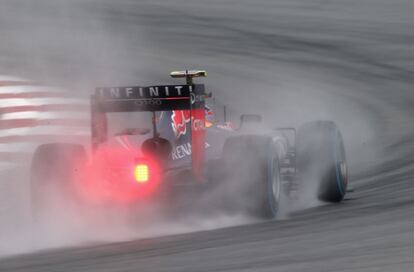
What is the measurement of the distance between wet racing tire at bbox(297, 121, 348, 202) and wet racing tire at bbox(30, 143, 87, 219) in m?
2.23

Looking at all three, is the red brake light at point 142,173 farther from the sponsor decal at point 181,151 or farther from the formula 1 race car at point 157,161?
the sponsor decal at point 181,151

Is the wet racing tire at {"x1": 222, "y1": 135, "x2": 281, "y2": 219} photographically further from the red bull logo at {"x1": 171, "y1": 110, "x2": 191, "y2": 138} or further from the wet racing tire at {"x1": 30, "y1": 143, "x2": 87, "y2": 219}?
the wet racing tire at {"x1": 30, "y1": 143, "x2": 87, "y2": 219}

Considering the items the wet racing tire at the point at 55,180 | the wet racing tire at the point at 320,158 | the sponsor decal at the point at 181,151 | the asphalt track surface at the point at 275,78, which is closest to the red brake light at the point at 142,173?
the sponsor decal at the point at 181,151

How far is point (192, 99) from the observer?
331 inches

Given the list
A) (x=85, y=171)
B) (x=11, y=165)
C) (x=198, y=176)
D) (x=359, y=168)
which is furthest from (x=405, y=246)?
(x=11, y=165)

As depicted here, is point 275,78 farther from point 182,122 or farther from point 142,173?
point 142,173

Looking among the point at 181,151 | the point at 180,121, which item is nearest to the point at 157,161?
the point at 181,151

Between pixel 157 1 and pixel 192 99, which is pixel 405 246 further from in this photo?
pixel 157 1

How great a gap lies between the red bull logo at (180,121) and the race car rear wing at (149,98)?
7.5 inches

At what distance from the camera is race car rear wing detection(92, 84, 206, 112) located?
8.38 meters

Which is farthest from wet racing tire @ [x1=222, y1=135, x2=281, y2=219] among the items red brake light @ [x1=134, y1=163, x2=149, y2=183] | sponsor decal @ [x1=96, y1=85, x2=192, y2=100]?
red brake light @ [x1=134, y1=163, x2=149, y2=183]

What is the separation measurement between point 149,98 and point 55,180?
1052 millimetres

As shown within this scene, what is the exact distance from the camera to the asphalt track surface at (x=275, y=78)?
6793mm

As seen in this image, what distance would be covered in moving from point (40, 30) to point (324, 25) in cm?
644
